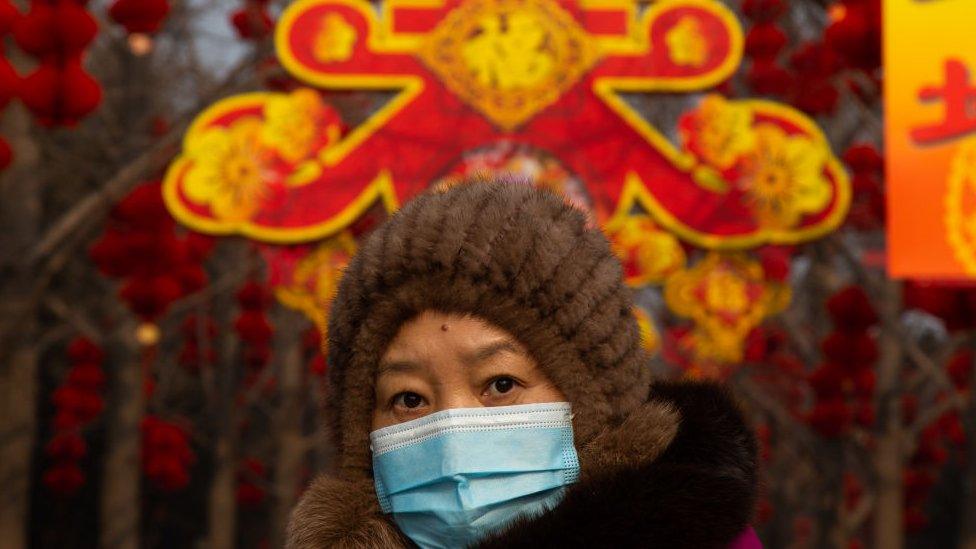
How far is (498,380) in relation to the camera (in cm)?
239

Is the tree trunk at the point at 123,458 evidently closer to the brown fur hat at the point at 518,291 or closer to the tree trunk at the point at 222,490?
the tree trunk at the point at 222,490

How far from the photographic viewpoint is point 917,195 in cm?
602

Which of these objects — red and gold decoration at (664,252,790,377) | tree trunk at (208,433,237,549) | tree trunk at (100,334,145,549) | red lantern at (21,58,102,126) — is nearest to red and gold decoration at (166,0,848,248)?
red and gold decoration at (664,252,790,377)

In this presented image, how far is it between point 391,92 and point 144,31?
1.31 m

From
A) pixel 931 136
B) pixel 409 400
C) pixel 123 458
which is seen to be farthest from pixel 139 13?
pixel 123 458

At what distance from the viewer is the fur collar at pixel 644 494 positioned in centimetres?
215

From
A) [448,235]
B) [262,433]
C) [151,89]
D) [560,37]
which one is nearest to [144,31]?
[560,37]

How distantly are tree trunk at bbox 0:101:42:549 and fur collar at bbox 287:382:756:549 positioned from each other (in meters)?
5.43

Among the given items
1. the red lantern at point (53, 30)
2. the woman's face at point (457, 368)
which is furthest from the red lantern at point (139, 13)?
the woman's face at point (457, 368)

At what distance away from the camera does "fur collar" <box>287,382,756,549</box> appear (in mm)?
2148

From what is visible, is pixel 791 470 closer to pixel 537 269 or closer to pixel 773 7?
pixel 773 7

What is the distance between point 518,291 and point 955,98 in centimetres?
413

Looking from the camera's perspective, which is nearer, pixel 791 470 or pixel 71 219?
pixel 71 219

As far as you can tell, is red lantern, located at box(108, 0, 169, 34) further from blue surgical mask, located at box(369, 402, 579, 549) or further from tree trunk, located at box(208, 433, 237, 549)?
tree trunk, located at box(208, 433, 237, 549)
